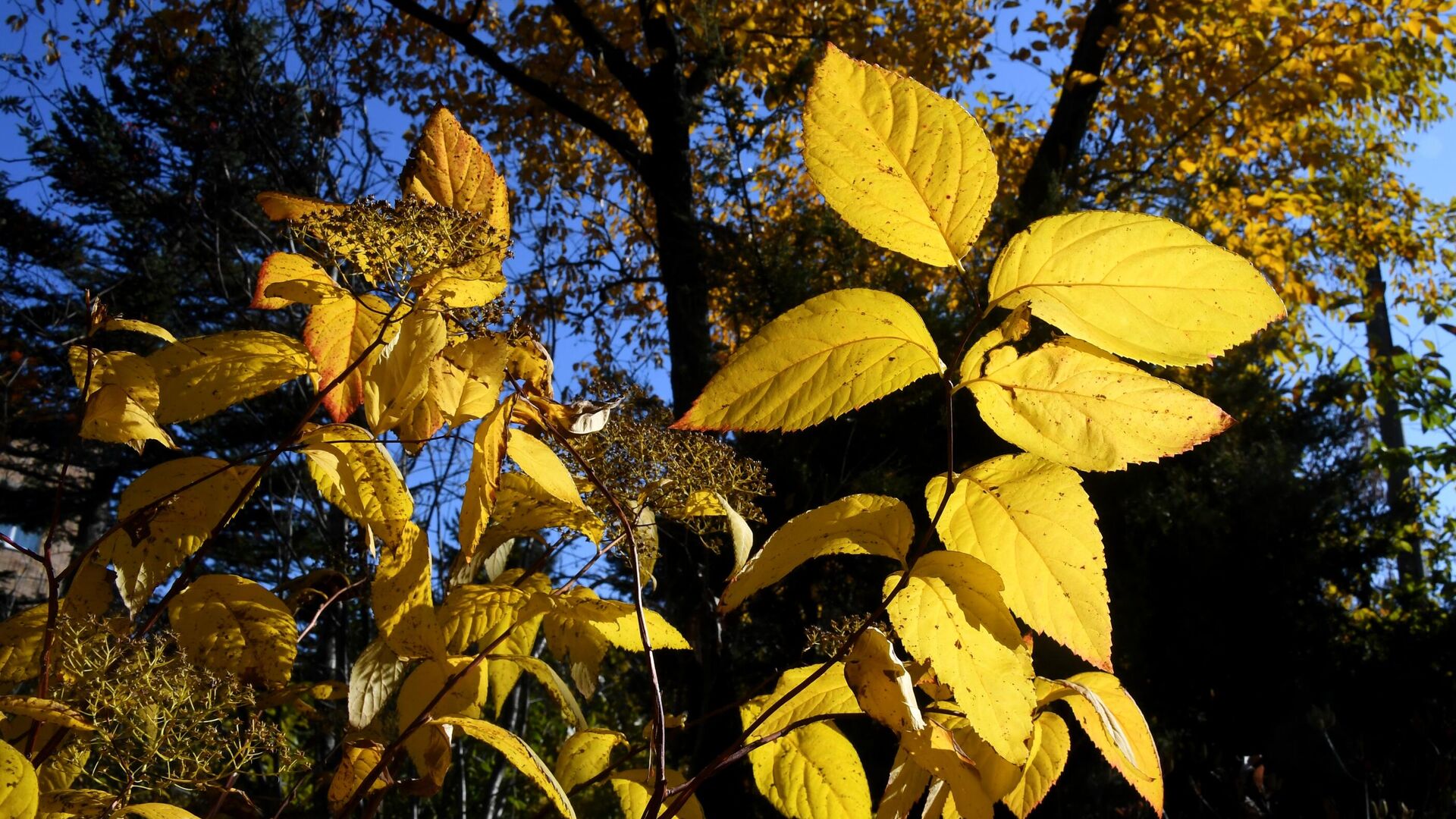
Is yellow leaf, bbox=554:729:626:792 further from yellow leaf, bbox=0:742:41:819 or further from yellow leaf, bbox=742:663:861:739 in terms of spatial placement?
yellow leaf, bbox=0:742:41:819

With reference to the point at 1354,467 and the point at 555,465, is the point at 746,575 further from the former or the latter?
the point at 1354,467

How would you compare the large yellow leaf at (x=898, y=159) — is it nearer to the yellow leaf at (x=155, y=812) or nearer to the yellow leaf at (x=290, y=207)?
the yellow leaf at (x=290, y=207)

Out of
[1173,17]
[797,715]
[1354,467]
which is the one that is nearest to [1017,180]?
[1173,17]

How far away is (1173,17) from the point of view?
5.51 m

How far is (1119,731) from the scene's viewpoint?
1.99 ft

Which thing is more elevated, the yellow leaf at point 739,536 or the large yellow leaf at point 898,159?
the large yellow leaf at point 898,159

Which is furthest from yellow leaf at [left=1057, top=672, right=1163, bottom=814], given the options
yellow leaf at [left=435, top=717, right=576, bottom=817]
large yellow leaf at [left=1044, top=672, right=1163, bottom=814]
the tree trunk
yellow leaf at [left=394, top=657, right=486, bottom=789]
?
the tree trunk

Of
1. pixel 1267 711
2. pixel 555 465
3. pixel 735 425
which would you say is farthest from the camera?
pixel 1267 711

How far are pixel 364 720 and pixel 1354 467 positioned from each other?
588cm

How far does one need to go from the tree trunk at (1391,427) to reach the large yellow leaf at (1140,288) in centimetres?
538

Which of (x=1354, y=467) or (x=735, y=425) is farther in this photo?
(x=1354, y=467)

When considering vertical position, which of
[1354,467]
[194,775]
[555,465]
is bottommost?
[194,775]

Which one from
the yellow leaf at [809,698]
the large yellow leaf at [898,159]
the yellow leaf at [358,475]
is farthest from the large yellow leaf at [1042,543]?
the yellow leaf at [358,475]

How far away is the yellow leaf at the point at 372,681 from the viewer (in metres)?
0.70
